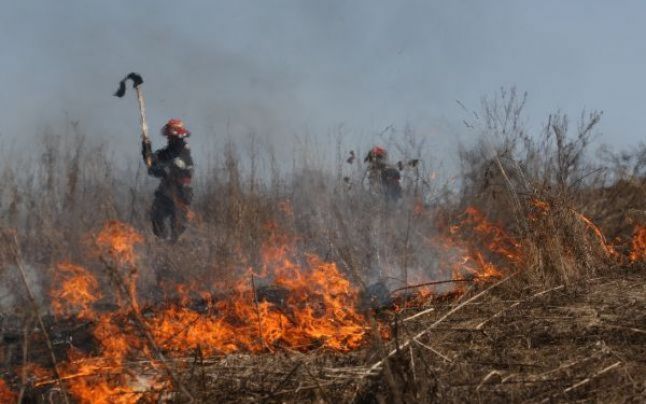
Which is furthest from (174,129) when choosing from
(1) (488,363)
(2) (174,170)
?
(1) (488,363)

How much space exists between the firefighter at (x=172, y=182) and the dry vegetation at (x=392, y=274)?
1.11ft

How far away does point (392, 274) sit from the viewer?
26.0 feet

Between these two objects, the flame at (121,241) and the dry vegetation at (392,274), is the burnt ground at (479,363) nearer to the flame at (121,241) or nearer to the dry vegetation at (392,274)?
the dry vegetation at (392,274)

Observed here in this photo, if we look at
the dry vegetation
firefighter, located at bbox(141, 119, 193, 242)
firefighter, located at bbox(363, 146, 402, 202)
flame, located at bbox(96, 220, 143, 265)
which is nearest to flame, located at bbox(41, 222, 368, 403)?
the dry vegetation

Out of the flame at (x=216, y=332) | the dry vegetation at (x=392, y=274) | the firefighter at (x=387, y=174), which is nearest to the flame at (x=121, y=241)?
the dry vegetation at (x=392, y=274)

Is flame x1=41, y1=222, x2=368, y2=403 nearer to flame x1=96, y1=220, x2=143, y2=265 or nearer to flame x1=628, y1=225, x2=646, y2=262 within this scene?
flame x1=96, y1=220, x2=143, y2=265

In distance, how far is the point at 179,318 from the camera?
5008 millimetres

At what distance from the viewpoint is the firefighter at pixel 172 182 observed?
8.84m

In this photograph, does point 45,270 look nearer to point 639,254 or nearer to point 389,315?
point 389,315

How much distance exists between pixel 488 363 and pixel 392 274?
15.2ft

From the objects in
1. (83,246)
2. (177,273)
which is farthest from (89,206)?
(177,273)

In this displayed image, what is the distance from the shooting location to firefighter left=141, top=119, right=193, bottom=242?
8844 millimetres

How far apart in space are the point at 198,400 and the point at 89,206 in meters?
9.02

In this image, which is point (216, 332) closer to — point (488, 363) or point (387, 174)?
point (488, 363)
